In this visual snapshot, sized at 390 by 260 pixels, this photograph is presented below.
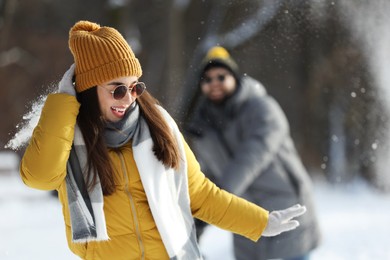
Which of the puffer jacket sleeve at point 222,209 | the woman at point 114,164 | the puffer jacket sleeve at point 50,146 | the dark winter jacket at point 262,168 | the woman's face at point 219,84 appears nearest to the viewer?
the puffer jacket sleeve at point 50,146

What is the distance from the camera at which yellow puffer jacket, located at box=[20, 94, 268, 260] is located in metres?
2.39

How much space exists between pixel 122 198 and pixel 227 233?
494 centimetres

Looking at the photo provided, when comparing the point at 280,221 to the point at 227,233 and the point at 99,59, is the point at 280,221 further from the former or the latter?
the point at 227,233

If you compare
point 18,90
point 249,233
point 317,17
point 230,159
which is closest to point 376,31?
point 317,17

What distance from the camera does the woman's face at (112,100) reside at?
8.30 feet

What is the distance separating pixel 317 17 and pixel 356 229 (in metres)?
2.52

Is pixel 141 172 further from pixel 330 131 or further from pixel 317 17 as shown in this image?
pixel 330 131

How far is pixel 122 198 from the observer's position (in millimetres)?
2533

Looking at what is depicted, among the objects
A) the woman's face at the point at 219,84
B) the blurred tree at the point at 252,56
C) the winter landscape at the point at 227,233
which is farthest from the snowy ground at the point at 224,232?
the woman's face at the point at 219,84

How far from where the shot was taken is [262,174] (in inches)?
165

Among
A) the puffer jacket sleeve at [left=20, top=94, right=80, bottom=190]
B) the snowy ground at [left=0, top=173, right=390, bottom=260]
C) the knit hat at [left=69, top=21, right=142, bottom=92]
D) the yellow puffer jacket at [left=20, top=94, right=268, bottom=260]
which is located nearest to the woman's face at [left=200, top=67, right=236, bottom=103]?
the snowy ground at [left=0, top=173, right=390, bottom=260]

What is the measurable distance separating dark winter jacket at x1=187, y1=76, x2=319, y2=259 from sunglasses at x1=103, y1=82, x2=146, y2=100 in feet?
5.37

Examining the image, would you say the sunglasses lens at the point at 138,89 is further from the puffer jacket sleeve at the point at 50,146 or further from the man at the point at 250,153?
the man at the point at 250,153

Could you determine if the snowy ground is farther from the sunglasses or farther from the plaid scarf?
the sunglasses
